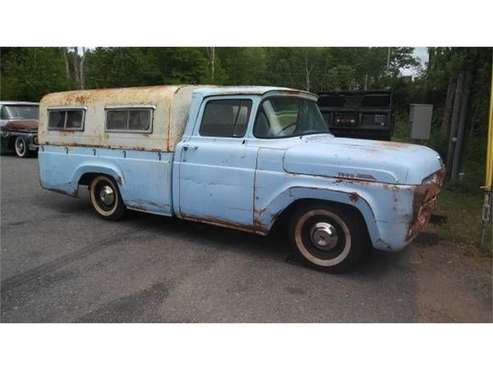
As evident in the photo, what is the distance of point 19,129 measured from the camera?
13203 mm

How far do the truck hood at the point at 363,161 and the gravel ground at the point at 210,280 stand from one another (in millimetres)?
1091

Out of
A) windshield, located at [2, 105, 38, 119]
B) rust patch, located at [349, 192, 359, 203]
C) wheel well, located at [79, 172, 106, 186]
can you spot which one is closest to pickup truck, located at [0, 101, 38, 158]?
windshield, located at [2, 105, 38, 119]

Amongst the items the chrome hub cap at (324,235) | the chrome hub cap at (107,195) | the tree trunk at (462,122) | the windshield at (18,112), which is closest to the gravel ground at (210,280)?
the chrome hub cap at (324,235)

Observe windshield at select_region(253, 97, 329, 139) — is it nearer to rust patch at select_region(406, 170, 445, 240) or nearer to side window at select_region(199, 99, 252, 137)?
side window at select_region(199, 99, 252, 137)

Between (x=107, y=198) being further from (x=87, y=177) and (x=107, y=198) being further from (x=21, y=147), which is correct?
(x=21, y=147)

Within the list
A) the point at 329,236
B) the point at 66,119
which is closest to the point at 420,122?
the point at 329,236

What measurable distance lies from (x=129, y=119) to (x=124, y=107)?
19cm

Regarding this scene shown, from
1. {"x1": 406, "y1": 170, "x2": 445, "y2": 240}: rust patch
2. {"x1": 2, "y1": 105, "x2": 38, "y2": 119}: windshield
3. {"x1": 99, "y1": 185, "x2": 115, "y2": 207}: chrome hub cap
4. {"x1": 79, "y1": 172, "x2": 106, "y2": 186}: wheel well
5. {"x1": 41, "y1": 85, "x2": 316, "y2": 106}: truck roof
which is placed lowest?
{"x1": 99, "y1": 185, "x2": 115, "y2": 207}: chrome hub cap

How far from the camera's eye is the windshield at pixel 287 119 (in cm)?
449

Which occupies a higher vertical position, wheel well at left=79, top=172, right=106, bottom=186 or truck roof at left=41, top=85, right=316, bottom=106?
truck roof at left=41, top=85, right=316, bottom=106

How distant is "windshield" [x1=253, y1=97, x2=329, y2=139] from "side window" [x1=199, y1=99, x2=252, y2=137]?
7.5 inches

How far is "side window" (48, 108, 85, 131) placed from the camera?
5.95m

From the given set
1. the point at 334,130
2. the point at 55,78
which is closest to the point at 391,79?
the point at 334,130

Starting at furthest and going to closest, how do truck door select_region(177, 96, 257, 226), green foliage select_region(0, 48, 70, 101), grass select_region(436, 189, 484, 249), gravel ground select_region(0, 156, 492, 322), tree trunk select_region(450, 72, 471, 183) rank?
green foliage select_region(0, 48, 70, 101) < tree trunk select_region(450, 72, 471, 183) < grass select_region(436, 189, 484, 249) < truck door select_region(177, 96, 257, 226) < gravel ground select_region(0, 156, 492, 322)
